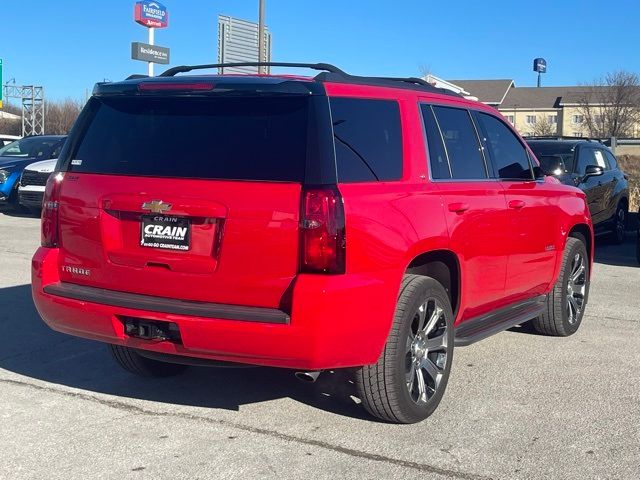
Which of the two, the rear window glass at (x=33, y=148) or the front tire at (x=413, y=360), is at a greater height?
the rear window glass at (x=33, y=148)

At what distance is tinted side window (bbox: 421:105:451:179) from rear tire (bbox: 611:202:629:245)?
939 centimetres

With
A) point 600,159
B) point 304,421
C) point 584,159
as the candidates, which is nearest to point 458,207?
point 304,421

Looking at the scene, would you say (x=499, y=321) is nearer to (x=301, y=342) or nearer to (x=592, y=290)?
(x=301, y=342)

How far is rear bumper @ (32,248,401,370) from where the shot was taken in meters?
3.72

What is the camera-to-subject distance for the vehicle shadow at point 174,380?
483 cm

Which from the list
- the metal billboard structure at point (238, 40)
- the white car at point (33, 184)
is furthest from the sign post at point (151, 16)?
the white car at point (33, 184)

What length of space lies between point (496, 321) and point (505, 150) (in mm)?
1344

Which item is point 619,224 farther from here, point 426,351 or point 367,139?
point 367,139

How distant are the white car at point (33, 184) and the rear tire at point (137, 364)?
1135 cm

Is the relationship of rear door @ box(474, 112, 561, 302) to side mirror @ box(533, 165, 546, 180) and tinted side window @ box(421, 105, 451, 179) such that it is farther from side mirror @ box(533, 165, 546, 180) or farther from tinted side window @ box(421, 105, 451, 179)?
tinted side window @ box(421, 105, 451, 179)

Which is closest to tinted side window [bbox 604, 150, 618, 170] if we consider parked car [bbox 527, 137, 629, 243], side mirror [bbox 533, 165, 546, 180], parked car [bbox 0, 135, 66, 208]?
parked car [bbox 527, 137, 629, 243]

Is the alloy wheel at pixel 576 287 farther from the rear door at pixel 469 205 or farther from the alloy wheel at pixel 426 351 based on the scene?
the alloy wheel at pixel 426 351

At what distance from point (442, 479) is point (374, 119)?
1.93 m

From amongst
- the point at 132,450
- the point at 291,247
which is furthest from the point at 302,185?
the point at 132,450
